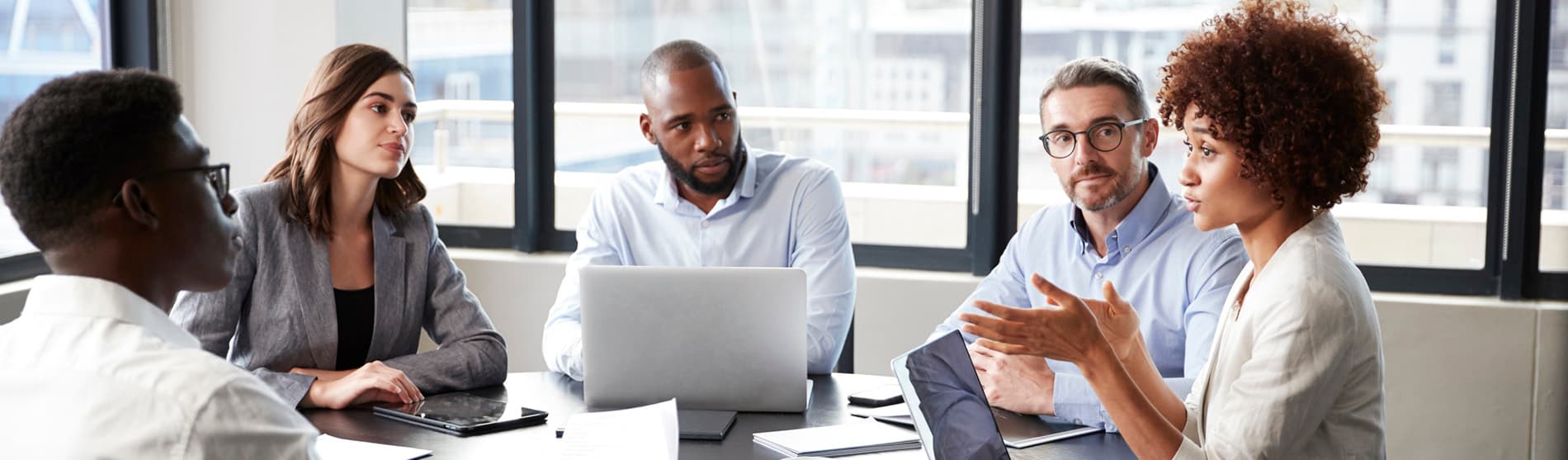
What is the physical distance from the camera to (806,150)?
4301 mm

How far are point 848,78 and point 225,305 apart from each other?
2.29 m

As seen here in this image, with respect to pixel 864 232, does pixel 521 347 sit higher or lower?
lower

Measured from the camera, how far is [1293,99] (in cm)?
164

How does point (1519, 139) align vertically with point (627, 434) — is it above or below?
above

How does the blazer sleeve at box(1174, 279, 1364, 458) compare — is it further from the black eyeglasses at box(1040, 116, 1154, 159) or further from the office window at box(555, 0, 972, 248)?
the office window at box(555, 0, 972, 248)

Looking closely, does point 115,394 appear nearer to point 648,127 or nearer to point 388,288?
point 388,288

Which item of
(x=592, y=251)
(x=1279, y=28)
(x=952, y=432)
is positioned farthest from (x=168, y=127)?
(x=592, y=251)

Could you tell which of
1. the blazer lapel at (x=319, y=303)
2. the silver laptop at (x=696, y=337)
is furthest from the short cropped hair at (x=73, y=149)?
the blazer lapel at (x=319, y=303)

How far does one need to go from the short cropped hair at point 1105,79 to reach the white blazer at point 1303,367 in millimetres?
945

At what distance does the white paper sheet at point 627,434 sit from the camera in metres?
1.88

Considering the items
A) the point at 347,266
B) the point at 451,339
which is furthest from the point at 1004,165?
the point at 347,266

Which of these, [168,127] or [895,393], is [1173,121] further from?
[168,127]

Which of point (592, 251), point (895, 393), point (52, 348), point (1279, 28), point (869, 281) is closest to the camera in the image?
point (52, 348)

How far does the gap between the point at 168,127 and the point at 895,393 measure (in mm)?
1384
